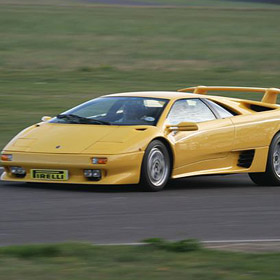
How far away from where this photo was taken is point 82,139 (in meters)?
9.43

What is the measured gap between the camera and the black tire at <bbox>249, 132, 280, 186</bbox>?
10.5 metres

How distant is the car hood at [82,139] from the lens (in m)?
9.24

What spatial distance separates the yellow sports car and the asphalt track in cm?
23

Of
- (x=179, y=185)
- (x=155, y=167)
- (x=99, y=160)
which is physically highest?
(x=99, y=160)

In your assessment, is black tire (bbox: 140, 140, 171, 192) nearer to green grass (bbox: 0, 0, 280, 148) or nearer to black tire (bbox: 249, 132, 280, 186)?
black tire (bbox: 249, 132, 280, 186)

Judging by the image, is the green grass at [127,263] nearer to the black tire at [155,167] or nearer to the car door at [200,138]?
the black tire at [155,167]

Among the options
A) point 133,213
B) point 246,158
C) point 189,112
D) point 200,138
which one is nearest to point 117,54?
point 246,158

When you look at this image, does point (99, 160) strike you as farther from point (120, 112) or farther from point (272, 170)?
point (272, 170)

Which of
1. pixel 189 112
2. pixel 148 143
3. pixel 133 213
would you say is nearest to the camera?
pixel 133 213

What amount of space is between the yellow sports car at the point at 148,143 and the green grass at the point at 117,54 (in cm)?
466

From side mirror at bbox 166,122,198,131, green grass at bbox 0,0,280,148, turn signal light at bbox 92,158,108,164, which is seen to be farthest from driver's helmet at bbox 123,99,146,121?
green grass at bbox 0,0,280,148

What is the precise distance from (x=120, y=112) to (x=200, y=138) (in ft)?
3.24

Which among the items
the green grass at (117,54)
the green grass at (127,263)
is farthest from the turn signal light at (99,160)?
the green grass at (117,54)

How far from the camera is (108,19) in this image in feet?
134
